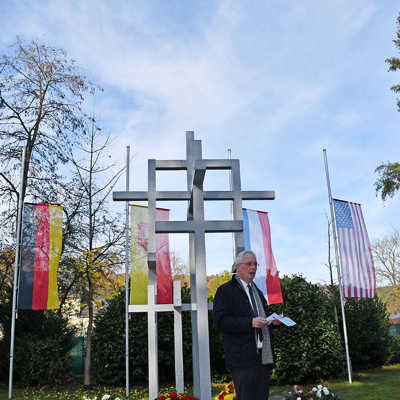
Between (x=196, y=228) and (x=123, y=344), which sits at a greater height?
(x=196, y=228)

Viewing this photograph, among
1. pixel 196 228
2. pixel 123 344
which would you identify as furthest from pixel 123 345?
pixel 196 228

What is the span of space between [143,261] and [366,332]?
6.85 meters

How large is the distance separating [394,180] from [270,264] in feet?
18.9

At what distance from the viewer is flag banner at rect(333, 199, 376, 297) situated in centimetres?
1007

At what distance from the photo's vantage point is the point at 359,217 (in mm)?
10891

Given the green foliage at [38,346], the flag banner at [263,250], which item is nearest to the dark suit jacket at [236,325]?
the flag banner at [263,250]

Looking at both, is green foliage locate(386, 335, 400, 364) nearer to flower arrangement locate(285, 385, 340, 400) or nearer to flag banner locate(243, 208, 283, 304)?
flag banner locate(243, 208, 283, 304)

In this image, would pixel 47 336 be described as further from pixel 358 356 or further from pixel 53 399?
pixel 358 356

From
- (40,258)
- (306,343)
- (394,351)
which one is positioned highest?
(40,258)

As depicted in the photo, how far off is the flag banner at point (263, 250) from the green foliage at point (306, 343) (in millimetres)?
1025

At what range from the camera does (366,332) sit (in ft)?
39.4

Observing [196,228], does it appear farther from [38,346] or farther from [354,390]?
[38,346]

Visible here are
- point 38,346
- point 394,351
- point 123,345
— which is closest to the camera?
point 123,345

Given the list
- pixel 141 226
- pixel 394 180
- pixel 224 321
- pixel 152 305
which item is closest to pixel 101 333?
pixel 141 226
